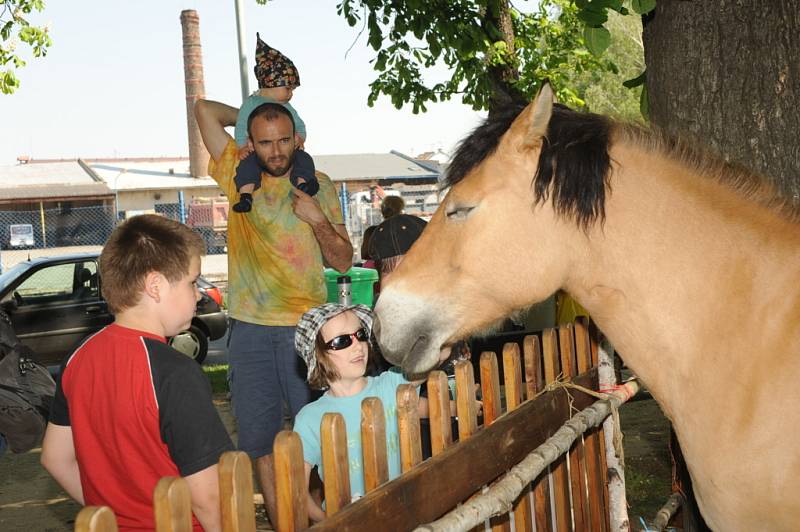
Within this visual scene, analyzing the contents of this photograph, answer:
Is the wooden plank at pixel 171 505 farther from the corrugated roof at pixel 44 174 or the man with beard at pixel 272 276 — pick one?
the corrugated roof at pixel 44 174

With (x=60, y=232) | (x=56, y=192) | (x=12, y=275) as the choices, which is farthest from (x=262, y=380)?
(x=56, y=192)

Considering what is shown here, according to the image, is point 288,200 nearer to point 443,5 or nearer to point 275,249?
point 275,249

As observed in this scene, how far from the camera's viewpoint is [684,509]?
3.32 m

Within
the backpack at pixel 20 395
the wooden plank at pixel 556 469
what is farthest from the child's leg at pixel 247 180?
the wooden plank at pixel 556 469

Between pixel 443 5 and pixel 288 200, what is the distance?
473 centimetres

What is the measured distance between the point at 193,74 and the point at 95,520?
38.5m

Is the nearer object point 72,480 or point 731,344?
point 731,344

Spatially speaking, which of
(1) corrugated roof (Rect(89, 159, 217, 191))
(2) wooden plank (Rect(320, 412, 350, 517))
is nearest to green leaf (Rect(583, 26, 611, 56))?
(2) wooden plank (Rect(320, 412, 350, 517))

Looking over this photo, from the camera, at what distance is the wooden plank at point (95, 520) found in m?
1.30

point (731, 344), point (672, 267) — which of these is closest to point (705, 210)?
point (672, 267)

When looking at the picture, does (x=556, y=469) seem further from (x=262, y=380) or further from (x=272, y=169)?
(x=272, y=169)

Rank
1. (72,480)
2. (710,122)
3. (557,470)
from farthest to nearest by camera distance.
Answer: (710,122)
(557,470)
(72,480)

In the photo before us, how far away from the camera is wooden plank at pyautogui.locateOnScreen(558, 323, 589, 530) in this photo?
322 centimetres

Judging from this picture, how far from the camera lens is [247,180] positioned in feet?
12.6
